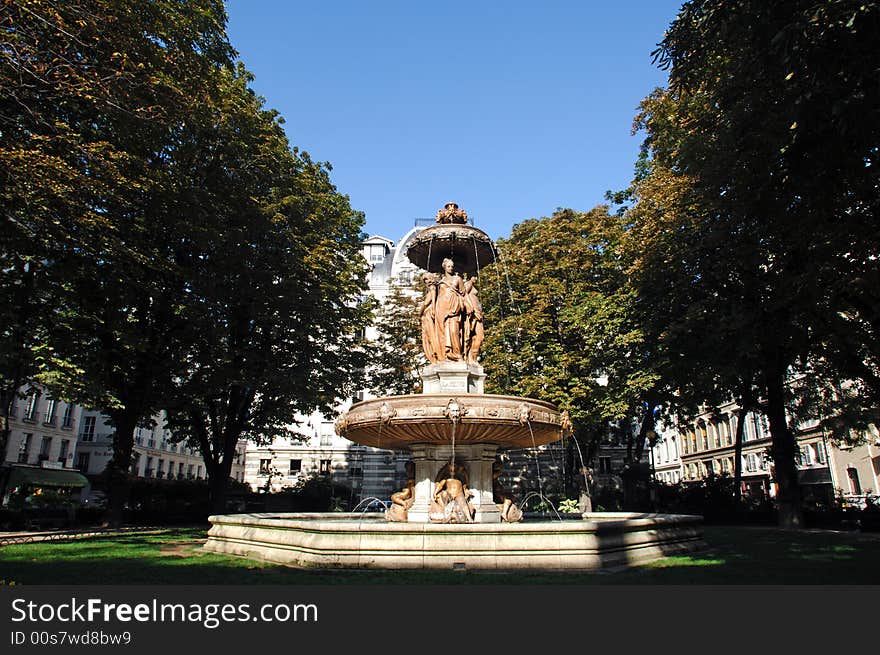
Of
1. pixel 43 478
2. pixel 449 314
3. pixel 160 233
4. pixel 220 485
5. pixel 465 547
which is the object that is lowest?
pixel 465 547

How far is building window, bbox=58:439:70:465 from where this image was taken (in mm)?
43562

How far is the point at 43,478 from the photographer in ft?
117

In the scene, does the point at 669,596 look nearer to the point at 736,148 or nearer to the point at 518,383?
the point at 736,148

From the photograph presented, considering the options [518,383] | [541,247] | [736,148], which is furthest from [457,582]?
[541,247]

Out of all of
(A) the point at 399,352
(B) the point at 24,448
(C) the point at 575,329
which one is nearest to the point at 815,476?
(C) the point at 575,329

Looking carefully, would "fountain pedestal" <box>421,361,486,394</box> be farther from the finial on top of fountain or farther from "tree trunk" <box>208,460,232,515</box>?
"tree trunk" <box>208,460,232,515</box>

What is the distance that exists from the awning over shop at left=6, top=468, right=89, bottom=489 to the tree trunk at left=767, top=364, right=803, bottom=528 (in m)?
38.6

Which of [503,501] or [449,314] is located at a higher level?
[449,314]

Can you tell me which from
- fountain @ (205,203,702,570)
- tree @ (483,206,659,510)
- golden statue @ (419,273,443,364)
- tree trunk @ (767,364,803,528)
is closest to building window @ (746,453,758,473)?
tree @ (483,206,659,510)

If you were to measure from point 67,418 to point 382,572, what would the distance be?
46077 millimetres

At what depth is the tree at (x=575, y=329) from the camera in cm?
2298

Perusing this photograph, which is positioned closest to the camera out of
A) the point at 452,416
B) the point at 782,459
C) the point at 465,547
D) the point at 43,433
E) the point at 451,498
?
the point at 465,547

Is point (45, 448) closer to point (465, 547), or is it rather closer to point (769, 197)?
point (465, 547)

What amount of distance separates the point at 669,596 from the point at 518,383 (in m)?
19.7
